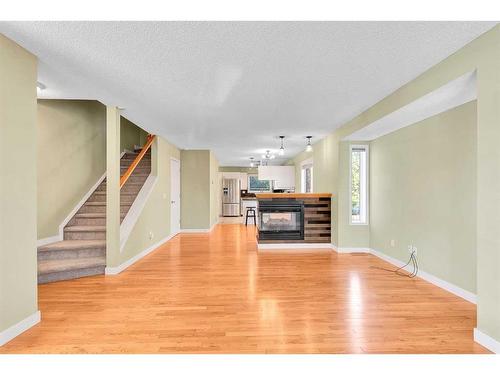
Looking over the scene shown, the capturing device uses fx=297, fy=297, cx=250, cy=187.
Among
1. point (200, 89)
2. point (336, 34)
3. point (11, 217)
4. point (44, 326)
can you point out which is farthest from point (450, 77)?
point (44, 326)

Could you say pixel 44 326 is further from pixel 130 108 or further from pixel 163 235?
pixel 163 235

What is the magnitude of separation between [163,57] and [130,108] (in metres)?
1.86

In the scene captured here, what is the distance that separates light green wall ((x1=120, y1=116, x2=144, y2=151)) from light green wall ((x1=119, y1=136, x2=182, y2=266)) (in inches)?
44.9

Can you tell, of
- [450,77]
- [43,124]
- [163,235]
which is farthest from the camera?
[163,235]

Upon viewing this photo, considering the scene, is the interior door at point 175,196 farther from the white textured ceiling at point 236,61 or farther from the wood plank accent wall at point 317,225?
the white textured ceiling at point 236,61

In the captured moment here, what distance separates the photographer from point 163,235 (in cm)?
666

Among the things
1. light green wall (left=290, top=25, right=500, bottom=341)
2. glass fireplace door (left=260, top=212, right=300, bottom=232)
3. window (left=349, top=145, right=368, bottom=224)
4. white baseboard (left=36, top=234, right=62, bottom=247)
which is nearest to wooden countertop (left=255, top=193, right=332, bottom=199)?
glass fireplace door (left=260, top=212, right=300, bottom=232)

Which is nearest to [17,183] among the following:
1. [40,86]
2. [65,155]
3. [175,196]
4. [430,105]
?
[40,86]

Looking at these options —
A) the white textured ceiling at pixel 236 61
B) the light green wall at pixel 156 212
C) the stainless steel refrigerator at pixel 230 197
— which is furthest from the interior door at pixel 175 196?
the stainless steel refrigerator at pixel 230 197

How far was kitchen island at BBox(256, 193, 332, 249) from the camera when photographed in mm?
6199

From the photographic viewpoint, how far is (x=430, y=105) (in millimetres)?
3291

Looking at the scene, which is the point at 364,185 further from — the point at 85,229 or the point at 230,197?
the point at 230,197

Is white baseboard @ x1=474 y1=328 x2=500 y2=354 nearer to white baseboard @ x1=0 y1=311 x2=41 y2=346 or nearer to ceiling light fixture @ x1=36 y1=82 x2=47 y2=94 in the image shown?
white baseboard @ x1=0 y1=311 x2=41 y2=346

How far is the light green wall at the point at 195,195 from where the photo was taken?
8.38 metres
